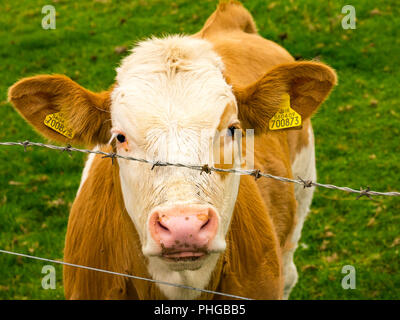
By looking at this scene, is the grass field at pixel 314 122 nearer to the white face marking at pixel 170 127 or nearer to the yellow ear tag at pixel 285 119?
the yellow ear tag at pixel 285 119

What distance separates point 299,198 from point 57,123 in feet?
10.6

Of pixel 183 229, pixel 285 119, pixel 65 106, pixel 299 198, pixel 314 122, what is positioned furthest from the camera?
pixel 314 122

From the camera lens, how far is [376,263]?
19.7 feet

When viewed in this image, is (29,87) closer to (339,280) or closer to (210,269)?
(210,269)

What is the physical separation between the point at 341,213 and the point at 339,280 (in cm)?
124

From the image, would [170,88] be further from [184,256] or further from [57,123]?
[184,256]

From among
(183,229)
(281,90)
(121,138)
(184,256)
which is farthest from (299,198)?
(183,229)

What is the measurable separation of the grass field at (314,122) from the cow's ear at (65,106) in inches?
116

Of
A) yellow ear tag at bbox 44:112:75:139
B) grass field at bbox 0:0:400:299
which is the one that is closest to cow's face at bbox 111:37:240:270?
yellow ear tag at bbox 44:112:75:139

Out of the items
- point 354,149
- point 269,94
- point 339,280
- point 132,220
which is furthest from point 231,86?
point 354,149

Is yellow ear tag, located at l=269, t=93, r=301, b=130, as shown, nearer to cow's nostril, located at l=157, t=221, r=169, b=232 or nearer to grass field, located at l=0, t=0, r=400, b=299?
cow's nostril, located at l=157, t=221, r=169, b=232

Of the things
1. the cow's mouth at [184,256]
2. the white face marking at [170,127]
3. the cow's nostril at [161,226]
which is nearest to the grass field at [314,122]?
the white face marking at [170,127]

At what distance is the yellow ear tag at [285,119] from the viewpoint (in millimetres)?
3426

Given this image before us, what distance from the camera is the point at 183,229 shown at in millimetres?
2477
